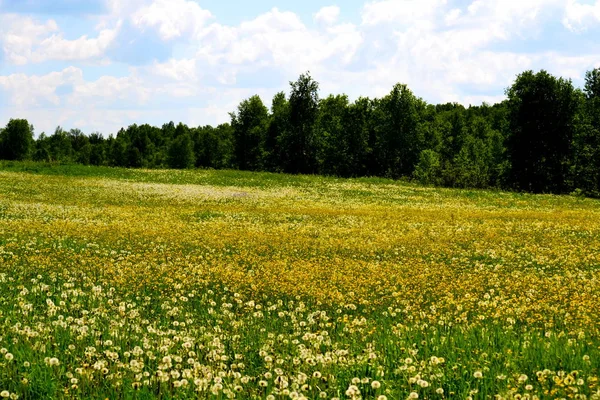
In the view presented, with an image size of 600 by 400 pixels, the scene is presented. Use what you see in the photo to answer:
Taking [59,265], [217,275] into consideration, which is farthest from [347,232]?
[59,265]

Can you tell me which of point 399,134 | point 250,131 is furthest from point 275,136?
point 399,134

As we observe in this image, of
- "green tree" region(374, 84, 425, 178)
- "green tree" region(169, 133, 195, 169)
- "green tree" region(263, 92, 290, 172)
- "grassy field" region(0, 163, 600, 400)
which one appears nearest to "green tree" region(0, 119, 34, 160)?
"green tree" region(169, 133, 195, 169)

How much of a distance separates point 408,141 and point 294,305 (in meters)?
84.1

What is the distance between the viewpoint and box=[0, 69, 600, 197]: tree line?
200 ft

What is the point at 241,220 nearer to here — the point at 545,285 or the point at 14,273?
the point at 14,273

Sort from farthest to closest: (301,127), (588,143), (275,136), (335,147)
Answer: (275,136)
(335,147)
(301,127)
(588,143)

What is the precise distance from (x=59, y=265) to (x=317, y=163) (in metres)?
85.9

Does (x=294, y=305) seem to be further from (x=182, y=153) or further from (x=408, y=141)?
(x=182, y=153)

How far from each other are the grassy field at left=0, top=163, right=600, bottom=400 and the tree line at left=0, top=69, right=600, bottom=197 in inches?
1476

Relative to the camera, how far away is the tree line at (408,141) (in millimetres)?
61094

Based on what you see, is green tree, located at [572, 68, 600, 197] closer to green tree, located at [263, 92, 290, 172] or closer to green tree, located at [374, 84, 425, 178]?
green tree, located at [374, 84, 425, 178]

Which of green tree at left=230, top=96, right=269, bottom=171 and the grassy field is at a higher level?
green tree at left=230, top=96, right=269, bottom=171

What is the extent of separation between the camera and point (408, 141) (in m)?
91.2

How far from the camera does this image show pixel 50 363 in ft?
18.4
